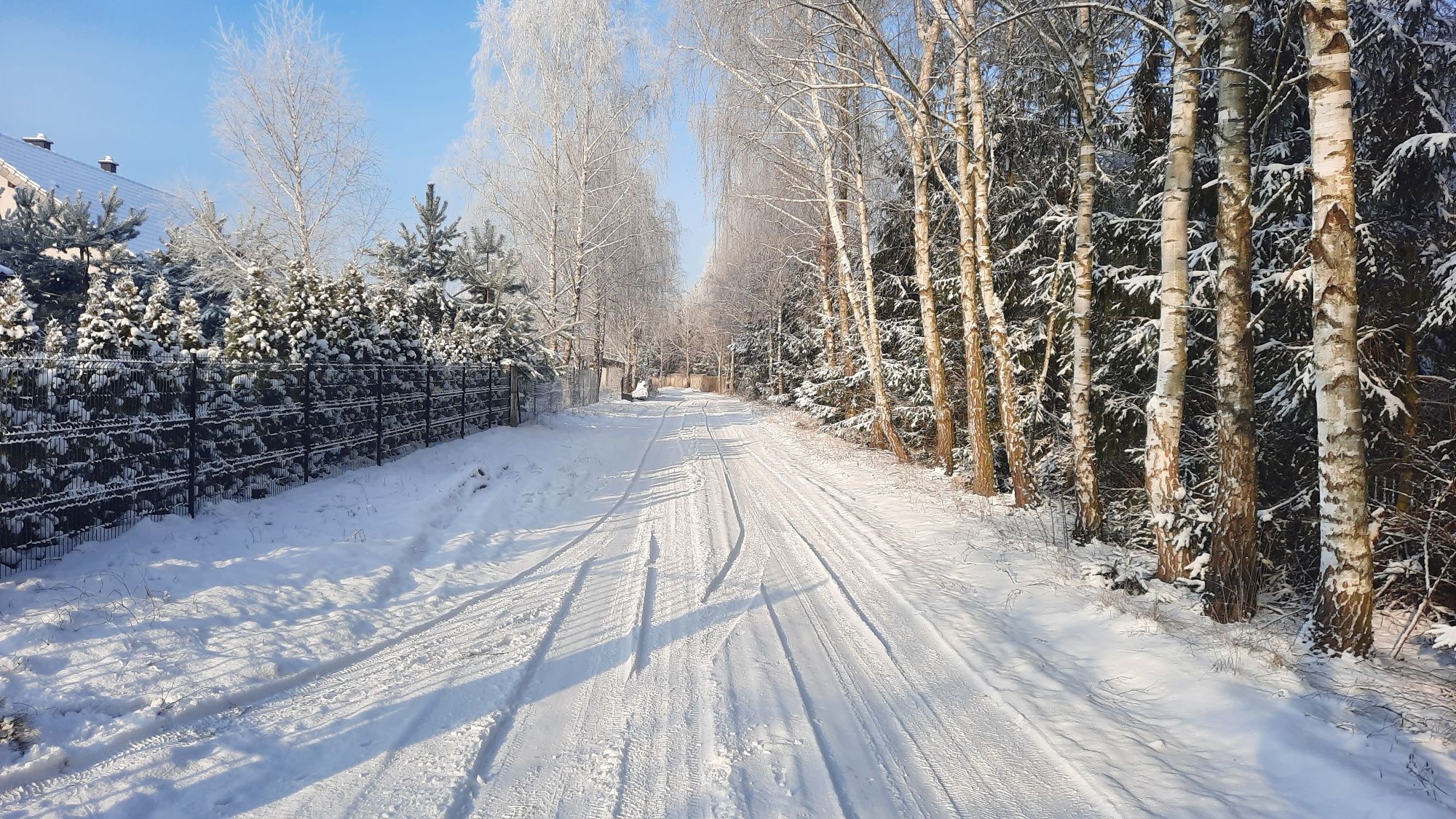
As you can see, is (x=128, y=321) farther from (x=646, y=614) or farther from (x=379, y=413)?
(x=646, y=614)

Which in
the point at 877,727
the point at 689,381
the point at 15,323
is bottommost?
the point at 877,727

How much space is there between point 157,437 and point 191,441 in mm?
265

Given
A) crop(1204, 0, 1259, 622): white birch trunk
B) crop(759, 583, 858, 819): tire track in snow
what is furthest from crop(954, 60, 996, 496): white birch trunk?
crop(759, 583, 858, 819): tire track in snow

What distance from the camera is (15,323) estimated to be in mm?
5867

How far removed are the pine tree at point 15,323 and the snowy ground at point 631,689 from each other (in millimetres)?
2166

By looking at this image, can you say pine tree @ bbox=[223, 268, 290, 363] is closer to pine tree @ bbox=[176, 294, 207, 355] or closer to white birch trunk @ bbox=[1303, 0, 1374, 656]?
pine tree @ bbox=[176, 294, 207, 355]

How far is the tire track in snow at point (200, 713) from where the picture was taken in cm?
269

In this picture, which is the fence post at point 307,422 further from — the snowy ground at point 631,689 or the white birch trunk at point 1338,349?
the white birch trunk at point 1338,349

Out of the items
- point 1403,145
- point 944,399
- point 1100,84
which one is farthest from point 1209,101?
point 944,399

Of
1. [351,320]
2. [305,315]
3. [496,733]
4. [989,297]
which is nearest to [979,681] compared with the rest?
[496,733]

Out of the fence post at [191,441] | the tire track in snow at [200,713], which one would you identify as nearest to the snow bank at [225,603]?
the tire track in snow at [200,713]

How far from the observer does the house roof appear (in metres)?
21.6

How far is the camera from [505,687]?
3.70 metres

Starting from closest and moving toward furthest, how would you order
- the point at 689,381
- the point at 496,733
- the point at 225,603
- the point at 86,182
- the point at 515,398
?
the point at 496,733 → the point at 225,603 → the point at 515,398 → the point at 86,182 → the point at 689,381
